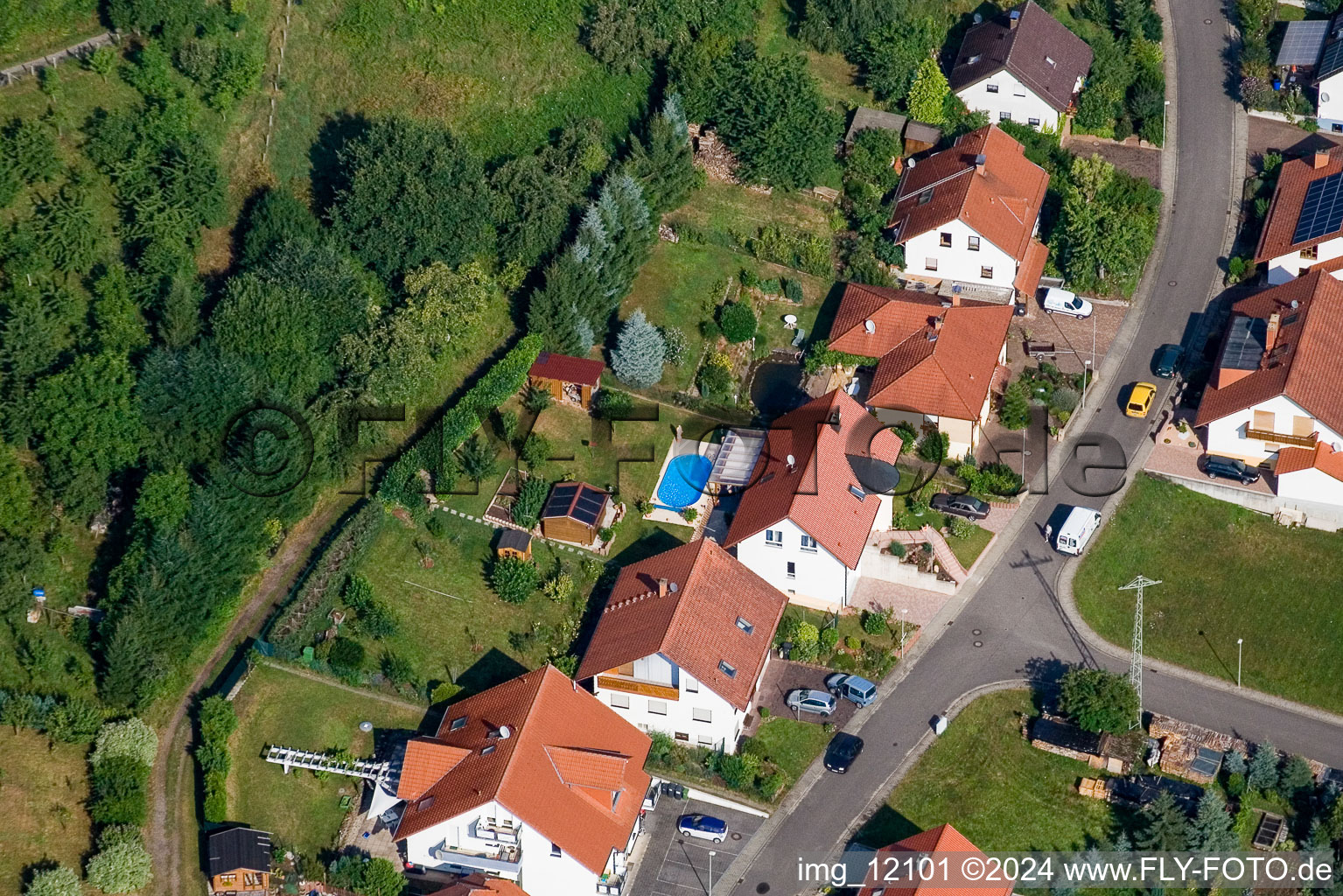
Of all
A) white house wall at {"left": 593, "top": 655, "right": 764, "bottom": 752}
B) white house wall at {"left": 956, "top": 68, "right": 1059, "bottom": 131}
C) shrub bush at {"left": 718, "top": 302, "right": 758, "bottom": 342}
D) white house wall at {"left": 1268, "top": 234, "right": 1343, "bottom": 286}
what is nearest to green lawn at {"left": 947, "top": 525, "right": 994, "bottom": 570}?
white house wall at {"left": 593, "top": 655, "right": 764, "bottom": 752}

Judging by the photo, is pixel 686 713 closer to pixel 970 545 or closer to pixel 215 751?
pixel 970 545

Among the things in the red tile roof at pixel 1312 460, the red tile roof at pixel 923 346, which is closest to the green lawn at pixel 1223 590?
the red tile roof at pixel 1312 460

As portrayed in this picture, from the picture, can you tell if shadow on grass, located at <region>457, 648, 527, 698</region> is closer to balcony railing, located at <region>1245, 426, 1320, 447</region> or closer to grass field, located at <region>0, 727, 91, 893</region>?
grass field, located at <region>0, 727, 91, 893</region>

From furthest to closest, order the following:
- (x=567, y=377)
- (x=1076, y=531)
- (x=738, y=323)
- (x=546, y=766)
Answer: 1. (x=738, y=323)
2. (x=567, y=377)
3. (x=1076, y=531)
4. (x=546, y=766)

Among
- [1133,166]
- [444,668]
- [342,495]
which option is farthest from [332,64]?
[1133,166]

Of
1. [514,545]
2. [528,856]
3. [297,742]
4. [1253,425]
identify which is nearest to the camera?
[528,856]

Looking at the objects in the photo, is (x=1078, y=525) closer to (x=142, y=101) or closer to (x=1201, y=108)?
(x=1201, y=108)

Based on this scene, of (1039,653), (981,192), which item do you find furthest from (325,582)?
(981,192)
